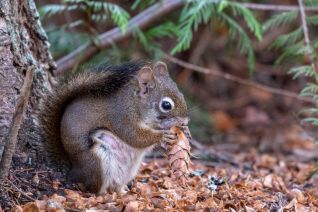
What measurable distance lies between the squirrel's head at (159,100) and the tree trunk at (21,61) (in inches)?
20.9

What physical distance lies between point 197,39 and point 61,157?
416 centimetres

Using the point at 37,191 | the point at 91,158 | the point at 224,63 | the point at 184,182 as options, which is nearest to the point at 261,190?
the point at 184,182

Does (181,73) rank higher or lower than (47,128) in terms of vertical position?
higher

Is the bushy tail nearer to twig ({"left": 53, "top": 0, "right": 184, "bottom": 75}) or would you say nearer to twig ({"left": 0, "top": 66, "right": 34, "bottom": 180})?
twig ({"left": 0, "top": 66, "right": 34, "bottom": 180})

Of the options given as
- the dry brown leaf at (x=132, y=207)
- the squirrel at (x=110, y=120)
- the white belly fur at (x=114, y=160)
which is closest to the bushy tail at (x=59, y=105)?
the squirrel at (x=110, y=120)

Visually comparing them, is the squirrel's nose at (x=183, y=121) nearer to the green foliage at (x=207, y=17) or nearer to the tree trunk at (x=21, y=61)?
the tree trunk at (x=21, y=61)

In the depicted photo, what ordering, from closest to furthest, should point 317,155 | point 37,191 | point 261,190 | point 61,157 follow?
point 37,191
point 61,157
point 261,190
point 317,155

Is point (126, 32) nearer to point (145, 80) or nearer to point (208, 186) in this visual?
point (145, 80)

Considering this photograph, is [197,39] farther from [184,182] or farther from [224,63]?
[184,182]

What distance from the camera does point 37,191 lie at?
318cm

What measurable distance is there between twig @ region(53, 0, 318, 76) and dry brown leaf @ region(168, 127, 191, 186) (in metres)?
1.78

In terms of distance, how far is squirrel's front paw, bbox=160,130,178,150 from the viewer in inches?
137

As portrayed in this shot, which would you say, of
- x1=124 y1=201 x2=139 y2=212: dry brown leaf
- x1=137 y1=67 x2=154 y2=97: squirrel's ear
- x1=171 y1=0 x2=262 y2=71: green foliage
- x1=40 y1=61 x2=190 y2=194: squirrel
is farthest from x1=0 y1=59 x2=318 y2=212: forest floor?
x1=171 y1=0 x2=262 y2=71: green foliage

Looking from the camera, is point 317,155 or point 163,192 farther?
point 317,155
